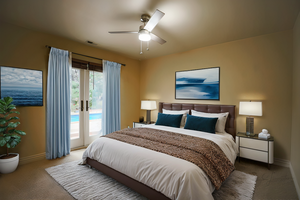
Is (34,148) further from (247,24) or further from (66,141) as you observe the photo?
(247,24)

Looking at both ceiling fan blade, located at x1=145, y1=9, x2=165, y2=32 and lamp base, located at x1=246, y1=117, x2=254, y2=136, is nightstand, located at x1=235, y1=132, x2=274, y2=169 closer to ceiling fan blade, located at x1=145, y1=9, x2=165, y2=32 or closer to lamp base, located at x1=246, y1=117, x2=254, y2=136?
lamp base, located at x1=246, y1=117, x2=254, y2=136

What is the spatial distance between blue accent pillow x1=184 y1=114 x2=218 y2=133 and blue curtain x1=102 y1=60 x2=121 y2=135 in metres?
2.21

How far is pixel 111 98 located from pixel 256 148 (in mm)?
3655

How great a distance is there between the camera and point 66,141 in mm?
3611

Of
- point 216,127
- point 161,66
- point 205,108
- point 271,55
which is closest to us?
point 271,55

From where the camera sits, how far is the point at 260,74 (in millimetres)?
3307

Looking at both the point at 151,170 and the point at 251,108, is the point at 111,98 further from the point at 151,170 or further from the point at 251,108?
the point at 251,108

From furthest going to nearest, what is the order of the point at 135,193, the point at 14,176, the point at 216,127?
the point at 216,127
the point at 14,176
the point at 135,193

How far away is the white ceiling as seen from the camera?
7.38 feet

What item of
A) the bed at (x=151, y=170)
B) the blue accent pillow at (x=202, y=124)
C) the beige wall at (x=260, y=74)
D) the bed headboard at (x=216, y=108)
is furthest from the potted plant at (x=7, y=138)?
the beige wall at (x=260, y=74)

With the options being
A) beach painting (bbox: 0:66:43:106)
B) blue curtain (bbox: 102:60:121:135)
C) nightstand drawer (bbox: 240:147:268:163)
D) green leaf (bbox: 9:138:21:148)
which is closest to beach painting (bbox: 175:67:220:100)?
nightstand drawer (bbox: 240:147:268:163)

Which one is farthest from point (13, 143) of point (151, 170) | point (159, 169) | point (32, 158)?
point (159, 169)

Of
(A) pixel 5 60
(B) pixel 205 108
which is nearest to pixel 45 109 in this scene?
(A) pixel 5 60

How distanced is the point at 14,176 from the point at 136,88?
378 cm
